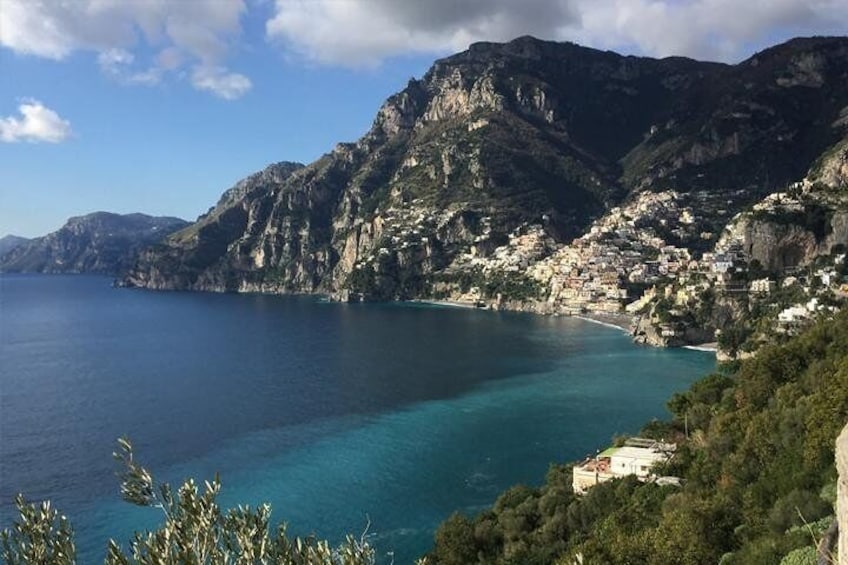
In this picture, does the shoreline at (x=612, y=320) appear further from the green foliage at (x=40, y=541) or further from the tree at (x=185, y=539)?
the green foliage at (x=40, y=541)

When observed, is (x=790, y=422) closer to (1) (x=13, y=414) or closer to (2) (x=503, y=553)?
(2) (x=503, y=553)

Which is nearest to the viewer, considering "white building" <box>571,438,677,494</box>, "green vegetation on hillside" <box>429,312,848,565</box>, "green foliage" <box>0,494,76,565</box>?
"green foliage" <box>0,494,76,565</box>

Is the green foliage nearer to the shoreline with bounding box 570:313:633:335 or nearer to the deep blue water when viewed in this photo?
the deep blue water

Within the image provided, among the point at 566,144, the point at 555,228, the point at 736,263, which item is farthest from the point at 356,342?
the point at 566,144

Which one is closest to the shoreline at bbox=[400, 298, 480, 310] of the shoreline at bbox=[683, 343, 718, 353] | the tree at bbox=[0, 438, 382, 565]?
the shoreline at bbox=[683, 343, 718, 353]

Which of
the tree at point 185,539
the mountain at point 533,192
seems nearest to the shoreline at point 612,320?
the mountain at point 533,192

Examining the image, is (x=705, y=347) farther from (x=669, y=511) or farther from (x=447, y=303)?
(x=447, y=303)
